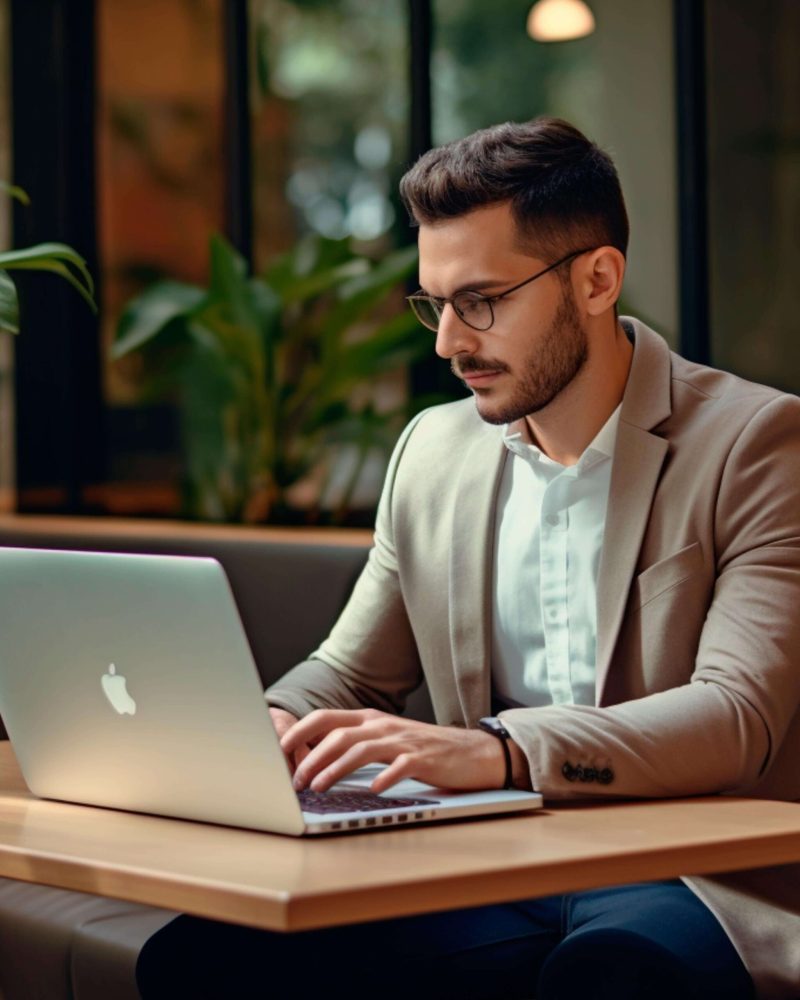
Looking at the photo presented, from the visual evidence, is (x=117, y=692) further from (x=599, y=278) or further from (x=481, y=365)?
(x=599, y=278)

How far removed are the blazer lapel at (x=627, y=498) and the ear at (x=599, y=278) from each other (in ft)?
0.33

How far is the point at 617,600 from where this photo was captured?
1.81 metres

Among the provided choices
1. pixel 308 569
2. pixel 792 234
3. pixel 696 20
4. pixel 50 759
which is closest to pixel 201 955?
pixel 50 759

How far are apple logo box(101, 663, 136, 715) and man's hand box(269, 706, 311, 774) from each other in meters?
0.18

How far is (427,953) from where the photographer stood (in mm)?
1726

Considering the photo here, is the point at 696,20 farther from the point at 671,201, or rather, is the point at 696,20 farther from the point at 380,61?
the point at 380,61

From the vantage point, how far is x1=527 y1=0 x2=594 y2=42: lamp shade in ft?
12.5

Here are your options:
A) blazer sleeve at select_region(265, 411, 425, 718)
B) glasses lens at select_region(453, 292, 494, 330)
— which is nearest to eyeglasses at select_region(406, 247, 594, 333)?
glasses lens at select_region(453, 292, 494, 330)

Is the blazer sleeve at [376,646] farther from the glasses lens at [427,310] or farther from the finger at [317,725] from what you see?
the finger at [317,725]

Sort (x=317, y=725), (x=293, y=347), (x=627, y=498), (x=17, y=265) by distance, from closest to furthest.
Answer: (x=317, y=725)
(x=627, y=498)
(x=17, y=265)
(x=293, y=347)

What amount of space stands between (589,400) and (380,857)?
822 millimetres

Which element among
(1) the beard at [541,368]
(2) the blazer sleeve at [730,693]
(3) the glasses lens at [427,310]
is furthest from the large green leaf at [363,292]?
(2) the blazer sleeve at [730,693]

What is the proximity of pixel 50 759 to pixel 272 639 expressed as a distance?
140 centimetres

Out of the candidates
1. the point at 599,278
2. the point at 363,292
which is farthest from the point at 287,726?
the point at 363,292
